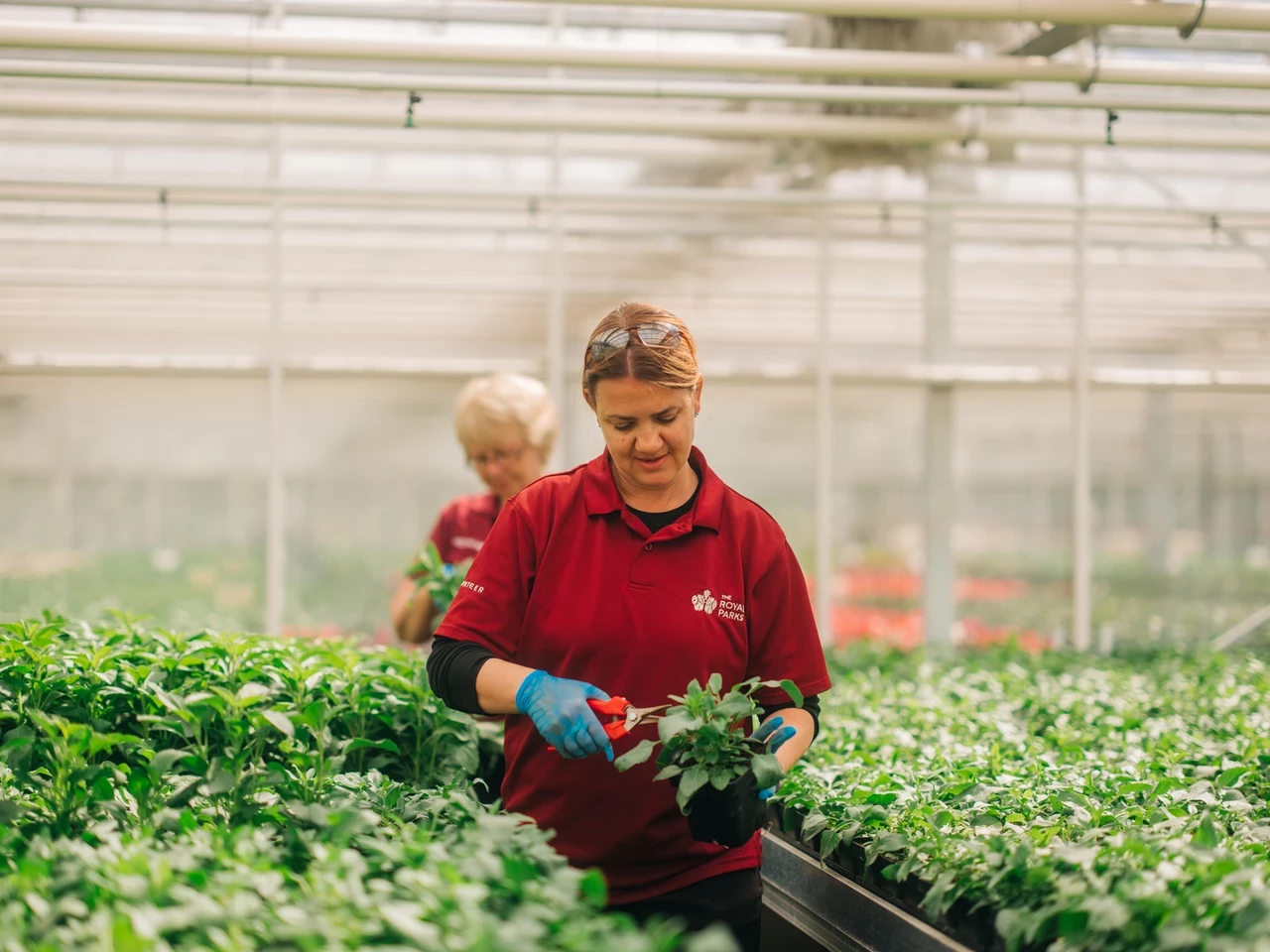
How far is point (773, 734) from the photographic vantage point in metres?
1.83

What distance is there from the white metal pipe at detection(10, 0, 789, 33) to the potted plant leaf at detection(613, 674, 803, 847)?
4.78 meters

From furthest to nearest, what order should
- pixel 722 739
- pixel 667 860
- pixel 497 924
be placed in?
pixel 667 860 < pixel 722 739 < pixel 497 924

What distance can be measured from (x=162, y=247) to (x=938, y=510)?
159 inches

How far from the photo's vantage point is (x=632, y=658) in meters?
1.89

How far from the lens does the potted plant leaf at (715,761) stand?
1.71 m

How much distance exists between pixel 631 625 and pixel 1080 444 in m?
4.61

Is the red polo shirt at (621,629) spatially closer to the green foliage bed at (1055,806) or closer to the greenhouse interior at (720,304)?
the green foliage bed at (1055,806)

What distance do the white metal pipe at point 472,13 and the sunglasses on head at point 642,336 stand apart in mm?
4357

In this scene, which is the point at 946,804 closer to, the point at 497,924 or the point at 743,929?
the point at 743,929

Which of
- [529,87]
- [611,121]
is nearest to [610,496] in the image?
[529,87]

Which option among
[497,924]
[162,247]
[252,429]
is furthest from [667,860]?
[162,247]

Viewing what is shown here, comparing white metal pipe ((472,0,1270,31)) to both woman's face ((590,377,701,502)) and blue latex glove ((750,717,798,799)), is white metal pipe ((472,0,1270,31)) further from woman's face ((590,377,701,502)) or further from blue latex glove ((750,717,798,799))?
blue latex glove ((750,717,798,799))

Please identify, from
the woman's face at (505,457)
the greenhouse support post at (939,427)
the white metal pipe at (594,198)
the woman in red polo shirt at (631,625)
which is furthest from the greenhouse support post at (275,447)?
the woman in red polo shirt at (631,625)

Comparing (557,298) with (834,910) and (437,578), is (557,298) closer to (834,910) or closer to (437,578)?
(437,578)
